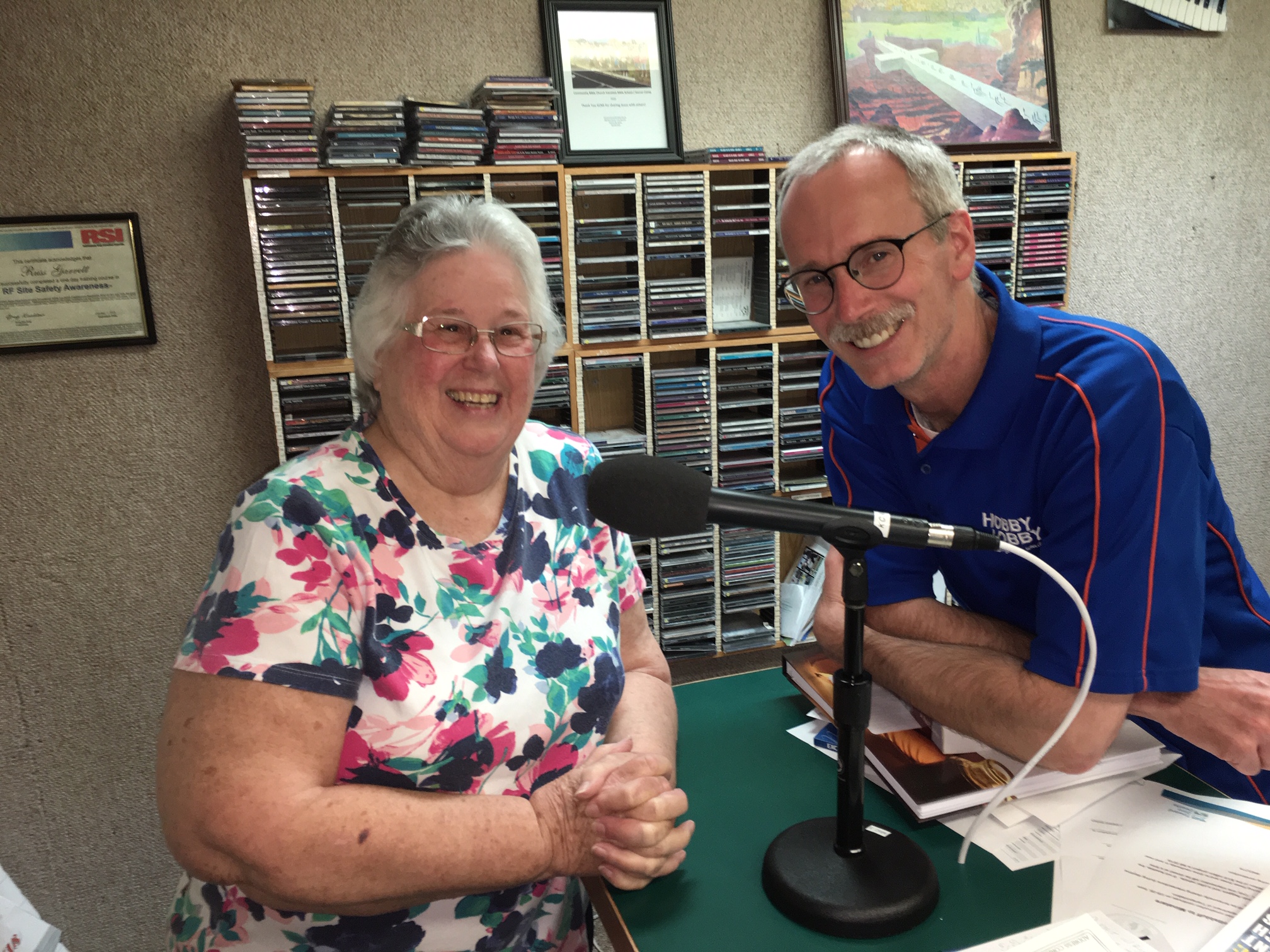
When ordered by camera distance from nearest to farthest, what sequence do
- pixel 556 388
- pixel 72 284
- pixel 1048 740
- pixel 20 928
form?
pixel 1048 740
pixel 20 928
pixel 72 284
pixel 556 388

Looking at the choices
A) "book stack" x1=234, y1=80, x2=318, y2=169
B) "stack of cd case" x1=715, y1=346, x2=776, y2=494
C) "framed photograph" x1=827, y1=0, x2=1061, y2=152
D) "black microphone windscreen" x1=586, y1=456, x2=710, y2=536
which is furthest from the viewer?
"framed photograph" x1=827, y1=0, x2=1061, y2=152

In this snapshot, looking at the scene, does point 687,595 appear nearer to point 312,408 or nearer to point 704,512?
point 312,408

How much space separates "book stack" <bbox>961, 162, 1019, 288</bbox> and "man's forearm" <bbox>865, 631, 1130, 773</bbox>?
5.76 ft

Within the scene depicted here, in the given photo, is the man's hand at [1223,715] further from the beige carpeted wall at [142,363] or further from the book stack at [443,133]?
the beige carpeted wall at [142,363]

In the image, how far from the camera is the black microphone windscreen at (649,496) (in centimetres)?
83

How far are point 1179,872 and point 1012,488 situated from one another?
53cm

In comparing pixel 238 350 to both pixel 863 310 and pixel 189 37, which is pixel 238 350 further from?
pixel 863 310

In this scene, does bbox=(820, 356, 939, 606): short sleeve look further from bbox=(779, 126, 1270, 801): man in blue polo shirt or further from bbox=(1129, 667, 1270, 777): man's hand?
bbox=(1129, 667, 1270, 777): man's hand

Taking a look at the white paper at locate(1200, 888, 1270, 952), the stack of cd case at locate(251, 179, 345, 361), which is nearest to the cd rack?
the stack of cd case at locate(251, 179, 345, 361)

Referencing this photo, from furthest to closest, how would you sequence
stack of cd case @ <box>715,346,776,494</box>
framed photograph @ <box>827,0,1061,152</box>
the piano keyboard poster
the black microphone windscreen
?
the piano keyboard poster
framed photograph @ <box>827,0,1061,152</box>
stack of cd case @ <box>715,346,776,494</box>
the black microphone windscreen

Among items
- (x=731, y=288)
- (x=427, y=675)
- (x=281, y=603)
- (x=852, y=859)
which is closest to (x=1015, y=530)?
(x=852, y=859)

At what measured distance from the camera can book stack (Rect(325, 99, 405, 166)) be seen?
2.11 meters

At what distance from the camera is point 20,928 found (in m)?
1.47

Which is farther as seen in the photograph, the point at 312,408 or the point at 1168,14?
the point at 1168,14
